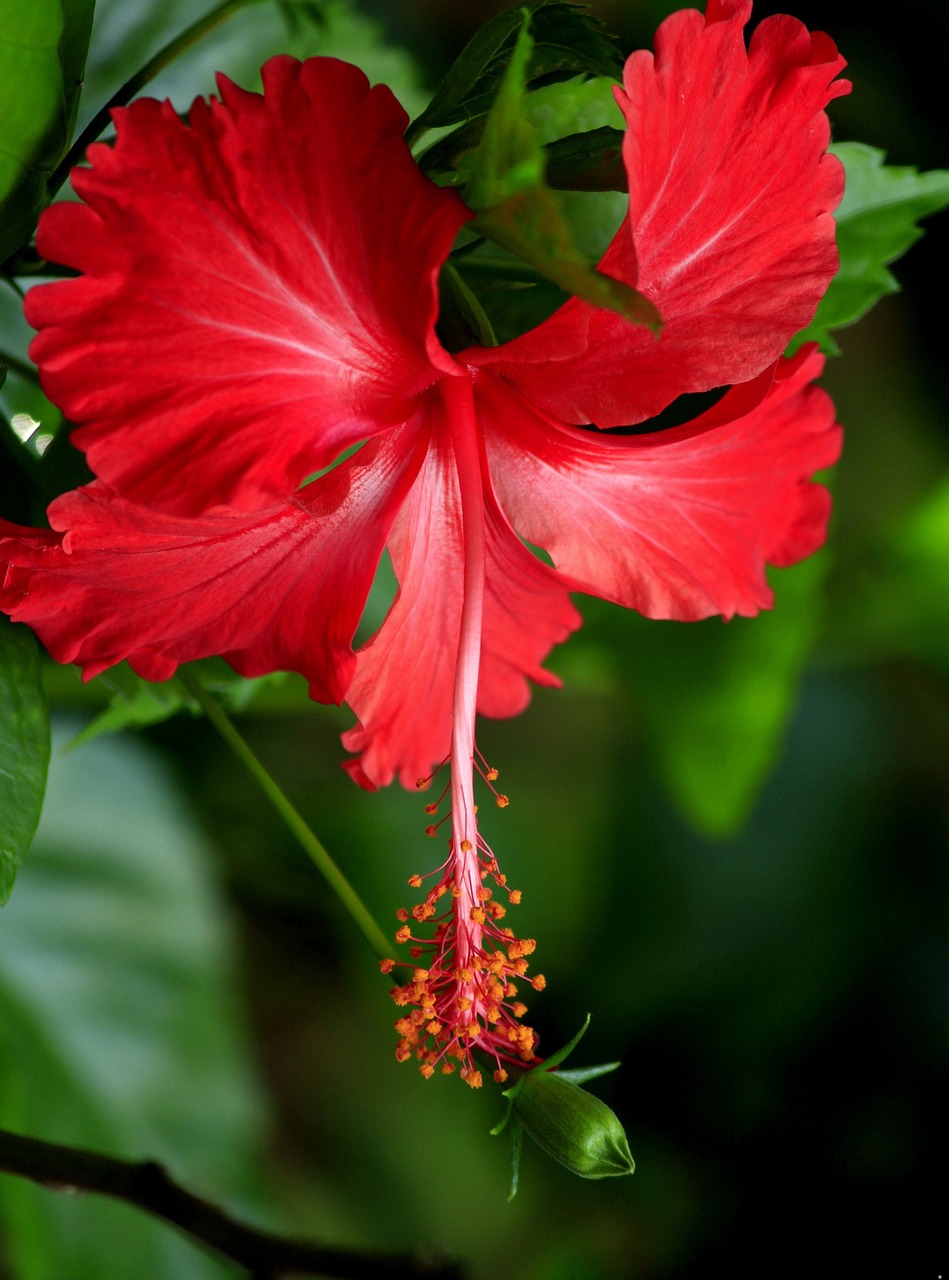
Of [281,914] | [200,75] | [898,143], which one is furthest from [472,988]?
[898,143]

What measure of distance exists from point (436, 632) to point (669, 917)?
2.65 feet

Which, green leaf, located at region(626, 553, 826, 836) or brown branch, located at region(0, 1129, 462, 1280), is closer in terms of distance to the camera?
brown branch, located at region(0, 1129, 462, 1280)

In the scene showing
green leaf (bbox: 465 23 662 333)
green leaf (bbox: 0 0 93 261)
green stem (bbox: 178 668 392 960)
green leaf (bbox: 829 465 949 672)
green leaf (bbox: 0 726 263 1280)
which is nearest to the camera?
green leaf (bbox: 465 23 662 333)

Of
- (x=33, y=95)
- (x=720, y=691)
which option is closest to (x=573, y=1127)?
(x=33, y=95)

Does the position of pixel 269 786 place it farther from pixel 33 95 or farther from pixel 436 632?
pixel 33 95

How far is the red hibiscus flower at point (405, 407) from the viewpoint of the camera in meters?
0.35

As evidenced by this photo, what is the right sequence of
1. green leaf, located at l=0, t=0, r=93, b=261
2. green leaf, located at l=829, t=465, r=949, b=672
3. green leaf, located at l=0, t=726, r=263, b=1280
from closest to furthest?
green leaf, located at l=0, t=0, r=93, b=261, green leaf, located at l=0, t=726, r=263, b=1280, green leaf, located at l=829, t=465, r=949, b=672

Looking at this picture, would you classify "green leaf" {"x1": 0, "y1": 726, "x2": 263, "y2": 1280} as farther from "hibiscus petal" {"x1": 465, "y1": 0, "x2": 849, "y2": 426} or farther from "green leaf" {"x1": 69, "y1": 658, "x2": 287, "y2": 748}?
"hibiscus petal" {"x1": 465, "y1": 0, "x2": 849, "y2": 426}

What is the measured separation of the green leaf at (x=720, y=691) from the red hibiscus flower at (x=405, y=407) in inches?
14.9

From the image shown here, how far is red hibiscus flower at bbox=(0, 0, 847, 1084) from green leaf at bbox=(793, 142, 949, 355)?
10 centimetres

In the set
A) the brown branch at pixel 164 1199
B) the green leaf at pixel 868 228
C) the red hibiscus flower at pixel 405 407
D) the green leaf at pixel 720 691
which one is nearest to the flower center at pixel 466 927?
the red hibiscus flower at pixel 405 407

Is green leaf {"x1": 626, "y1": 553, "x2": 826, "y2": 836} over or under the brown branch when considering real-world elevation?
under

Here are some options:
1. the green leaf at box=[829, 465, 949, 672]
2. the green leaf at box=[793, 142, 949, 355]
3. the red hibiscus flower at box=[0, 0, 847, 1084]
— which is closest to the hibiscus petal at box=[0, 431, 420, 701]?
the red hibiscus flower at box=[0, 0, 847, 1084]

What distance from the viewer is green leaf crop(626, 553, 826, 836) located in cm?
91
